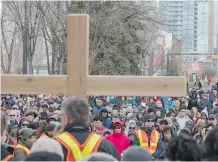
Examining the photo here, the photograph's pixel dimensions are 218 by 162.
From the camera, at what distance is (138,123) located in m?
11.6

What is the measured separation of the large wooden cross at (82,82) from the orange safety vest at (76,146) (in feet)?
1.99

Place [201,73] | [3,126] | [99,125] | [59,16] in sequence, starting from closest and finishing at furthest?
[3,126] → [99,125] → [59,16] → [201,73]

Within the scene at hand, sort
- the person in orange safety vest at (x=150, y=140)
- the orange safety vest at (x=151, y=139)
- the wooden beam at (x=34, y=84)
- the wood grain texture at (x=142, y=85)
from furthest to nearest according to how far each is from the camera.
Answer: the orange safety vest at (x=151, y=139)
the person in orange safety vest at (x=150, y=140)
the wooden beam at (x=34, y=84)
the wood grain texture at (x=142, y=85)

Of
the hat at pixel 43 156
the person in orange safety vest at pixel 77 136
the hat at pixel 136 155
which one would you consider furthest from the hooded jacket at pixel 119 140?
the hat at pixel 43 156

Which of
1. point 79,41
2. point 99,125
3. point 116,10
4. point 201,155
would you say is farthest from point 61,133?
point 116,10

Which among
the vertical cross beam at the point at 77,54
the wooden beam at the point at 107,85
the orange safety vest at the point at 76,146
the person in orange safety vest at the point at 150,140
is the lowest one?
the person in orange safety vest at the point at 150,140

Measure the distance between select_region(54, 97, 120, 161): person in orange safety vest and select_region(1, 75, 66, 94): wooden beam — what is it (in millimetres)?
482

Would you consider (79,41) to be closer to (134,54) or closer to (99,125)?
(99,125)

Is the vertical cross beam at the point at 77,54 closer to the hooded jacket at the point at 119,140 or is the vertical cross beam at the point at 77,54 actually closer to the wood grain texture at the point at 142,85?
the wood grain texture at the point at 142,85

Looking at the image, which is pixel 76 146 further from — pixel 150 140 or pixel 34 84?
pixel 150 140

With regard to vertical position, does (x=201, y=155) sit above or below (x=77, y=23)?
below

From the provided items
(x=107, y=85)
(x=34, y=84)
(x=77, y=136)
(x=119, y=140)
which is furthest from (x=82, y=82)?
(x=119, y=140)

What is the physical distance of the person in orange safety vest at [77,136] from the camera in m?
4.58

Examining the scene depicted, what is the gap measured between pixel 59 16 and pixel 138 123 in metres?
14.3
